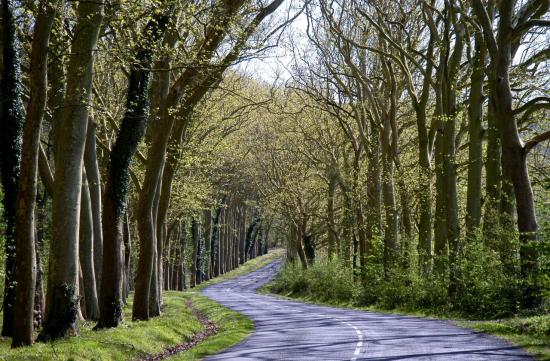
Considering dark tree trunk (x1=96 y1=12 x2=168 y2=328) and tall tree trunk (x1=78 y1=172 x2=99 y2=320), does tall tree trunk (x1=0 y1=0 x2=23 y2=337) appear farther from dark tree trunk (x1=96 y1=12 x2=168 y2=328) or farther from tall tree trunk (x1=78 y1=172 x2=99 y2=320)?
tall tree trunk (x1=78 y1=172 x2=99 y2=320)

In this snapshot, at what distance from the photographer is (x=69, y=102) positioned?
44.9ft

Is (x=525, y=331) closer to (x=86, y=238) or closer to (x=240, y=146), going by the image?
(x=86, y=238)

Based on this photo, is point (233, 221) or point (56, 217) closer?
point (56, 217)

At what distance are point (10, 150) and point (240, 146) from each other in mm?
32527

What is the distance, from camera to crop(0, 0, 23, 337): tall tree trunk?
14484mm

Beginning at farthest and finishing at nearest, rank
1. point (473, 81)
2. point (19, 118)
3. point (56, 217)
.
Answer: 1. point (473, 81)
2. point (19, 118)
3. point (56, 217)

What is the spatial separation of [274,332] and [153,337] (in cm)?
450

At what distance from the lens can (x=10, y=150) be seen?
1502cm

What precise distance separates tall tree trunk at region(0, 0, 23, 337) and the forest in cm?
3

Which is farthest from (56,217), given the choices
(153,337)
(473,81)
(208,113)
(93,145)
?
(208,113)

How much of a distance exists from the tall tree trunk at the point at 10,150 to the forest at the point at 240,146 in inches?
1.4

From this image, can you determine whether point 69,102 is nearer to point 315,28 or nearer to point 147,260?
point 147,260

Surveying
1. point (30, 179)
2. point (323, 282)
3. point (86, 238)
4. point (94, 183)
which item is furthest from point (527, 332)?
point (323, 282)

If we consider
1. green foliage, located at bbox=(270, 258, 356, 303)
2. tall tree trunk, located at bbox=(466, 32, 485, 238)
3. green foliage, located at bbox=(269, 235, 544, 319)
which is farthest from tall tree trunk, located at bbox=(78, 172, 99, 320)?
green foliage, located at bbox=(270, 258, 356, 303)
